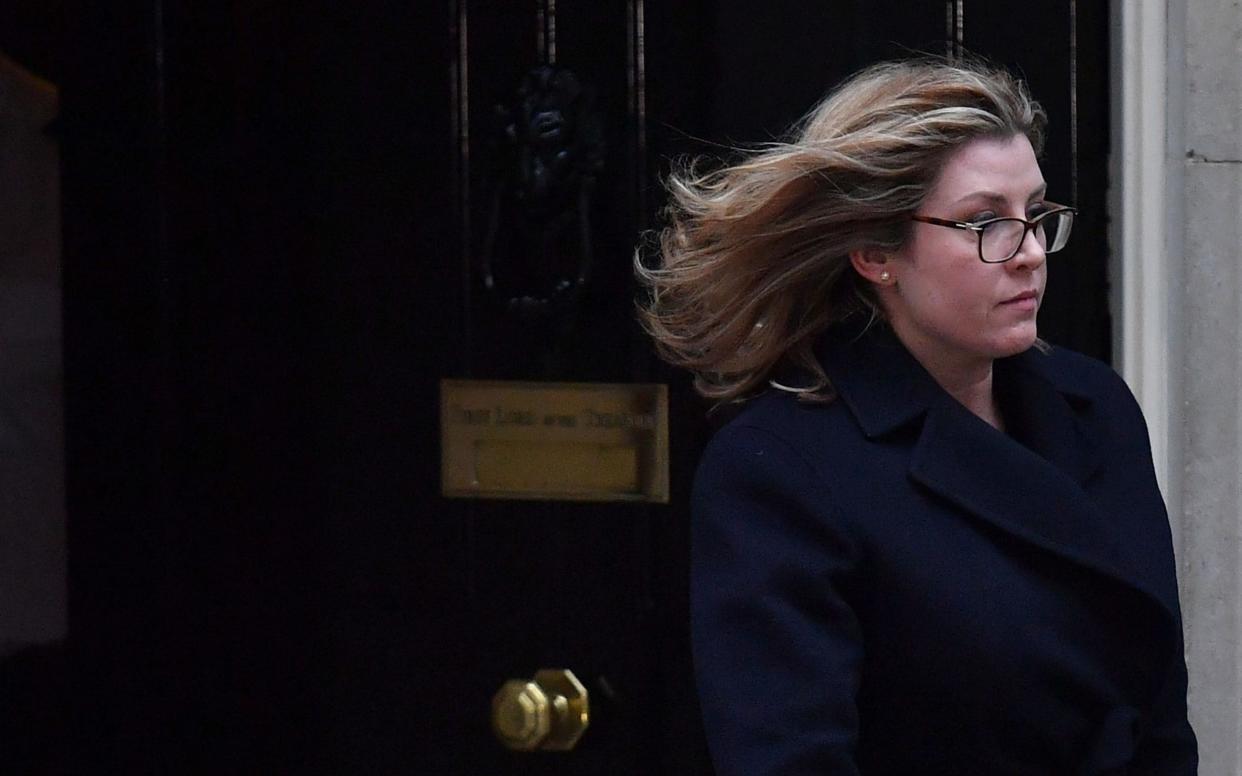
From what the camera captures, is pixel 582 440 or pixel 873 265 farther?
pixel 582 440

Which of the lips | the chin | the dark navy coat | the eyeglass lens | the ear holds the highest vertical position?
the eyeglass lens

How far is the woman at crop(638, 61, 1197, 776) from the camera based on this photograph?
1736 millimetres

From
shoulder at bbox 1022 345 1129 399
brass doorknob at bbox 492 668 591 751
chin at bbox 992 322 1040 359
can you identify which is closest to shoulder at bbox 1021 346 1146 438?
shoulder at bbox 1022 345 1129 399

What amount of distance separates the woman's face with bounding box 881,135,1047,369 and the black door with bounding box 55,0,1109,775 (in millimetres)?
1025

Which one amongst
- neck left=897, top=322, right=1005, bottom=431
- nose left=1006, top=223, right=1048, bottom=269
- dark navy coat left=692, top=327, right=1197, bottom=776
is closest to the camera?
dark navy coat left=692, top=327, right=1197, bottom=776

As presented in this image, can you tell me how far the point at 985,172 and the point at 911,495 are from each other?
1.13 ft

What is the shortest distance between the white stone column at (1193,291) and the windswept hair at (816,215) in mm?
773

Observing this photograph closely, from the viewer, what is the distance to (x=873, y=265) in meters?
1.89

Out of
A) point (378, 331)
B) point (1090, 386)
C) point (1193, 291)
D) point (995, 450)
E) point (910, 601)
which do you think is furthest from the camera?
point (378, 331)

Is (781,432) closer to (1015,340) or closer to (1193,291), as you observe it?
(1015,340)

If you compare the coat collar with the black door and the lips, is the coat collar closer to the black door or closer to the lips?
the lips

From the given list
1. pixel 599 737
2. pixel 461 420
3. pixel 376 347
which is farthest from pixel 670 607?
pixel 376 347

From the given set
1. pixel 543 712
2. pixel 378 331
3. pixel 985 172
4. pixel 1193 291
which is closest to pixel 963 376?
pixel 985 172

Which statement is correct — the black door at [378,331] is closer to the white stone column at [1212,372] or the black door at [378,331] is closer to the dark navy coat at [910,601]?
the white stone column at [1212,372]
